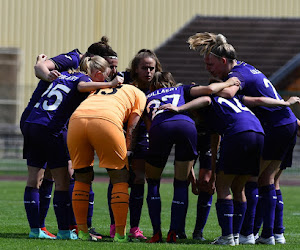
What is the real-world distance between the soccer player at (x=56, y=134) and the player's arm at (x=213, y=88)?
77 cm

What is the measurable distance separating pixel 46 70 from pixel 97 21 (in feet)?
59.3

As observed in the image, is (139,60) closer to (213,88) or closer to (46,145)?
(213,88)

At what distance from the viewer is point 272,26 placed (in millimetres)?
26359

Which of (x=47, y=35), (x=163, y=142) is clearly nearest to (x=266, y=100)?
(x=163, y=142)

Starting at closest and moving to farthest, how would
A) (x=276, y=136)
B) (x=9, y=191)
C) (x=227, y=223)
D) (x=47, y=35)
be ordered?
(x=227, y=223) < (x=276, y=136) < (x=9, y=191) < (x=47, y=35)

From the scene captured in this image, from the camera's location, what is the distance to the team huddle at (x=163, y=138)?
A: 22.6 ft

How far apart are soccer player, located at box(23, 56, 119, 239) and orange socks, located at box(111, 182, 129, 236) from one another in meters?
0.59

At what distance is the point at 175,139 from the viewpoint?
23.2 feet

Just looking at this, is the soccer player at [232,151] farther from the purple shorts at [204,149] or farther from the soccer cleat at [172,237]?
the purple shorts at [204,149]

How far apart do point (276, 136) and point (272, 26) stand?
64.3 feet

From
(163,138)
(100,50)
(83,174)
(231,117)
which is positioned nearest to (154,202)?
(163,138)

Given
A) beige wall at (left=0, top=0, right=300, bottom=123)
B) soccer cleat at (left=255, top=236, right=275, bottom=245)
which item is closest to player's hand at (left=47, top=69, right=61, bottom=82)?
soccer cleat at (left=255, top=236, right=275, bottom=245)

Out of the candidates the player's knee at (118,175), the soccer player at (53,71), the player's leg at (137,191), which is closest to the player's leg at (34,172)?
the soccer player at (53,71)

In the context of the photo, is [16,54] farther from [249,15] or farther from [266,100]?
[266,100]
